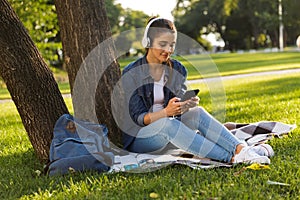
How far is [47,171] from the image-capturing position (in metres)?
3.29

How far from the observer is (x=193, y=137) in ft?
11.3

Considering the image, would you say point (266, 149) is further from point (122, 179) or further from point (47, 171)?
point (47, 171)

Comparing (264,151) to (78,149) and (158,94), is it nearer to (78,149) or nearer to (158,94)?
(158,94)

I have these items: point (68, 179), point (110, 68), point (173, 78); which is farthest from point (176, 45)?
point (68, 179)

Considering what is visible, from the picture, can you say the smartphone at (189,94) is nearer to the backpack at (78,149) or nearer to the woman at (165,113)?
the woman at (165,113)

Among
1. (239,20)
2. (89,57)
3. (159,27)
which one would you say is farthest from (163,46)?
(239,20)

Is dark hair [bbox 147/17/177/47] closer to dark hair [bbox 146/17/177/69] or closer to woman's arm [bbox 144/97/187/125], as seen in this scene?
dark hair [bbox 146/17/177/69]

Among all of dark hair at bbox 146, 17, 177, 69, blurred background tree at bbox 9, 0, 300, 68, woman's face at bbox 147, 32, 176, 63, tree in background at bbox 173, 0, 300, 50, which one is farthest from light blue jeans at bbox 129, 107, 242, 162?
tree in background at bbox 173, 0, 300, 50

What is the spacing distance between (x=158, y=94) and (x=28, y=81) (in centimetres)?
99

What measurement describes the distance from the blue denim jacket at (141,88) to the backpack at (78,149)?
0.77 feet

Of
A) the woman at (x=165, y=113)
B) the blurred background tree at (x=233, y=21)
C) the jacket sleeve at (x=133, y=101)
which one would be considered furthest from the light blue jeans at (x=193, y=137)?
the blurred background tree at (x=233, y=21)

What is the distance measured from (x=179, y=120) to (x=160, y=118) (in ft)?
0.94

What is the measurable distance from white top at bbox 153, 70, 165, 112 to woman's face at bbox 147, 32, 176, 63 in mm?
184

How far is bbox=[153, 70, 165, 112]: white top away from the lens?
12.3 feet
